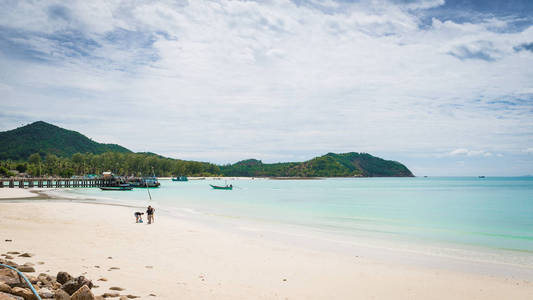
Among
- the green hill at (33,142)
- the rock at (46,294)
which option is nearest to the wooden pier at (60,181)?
the rock at (46,294)

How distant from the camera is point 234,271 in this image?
33.1ft

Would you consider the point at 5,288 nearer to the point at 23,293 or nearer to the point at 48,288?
the point at 23,293

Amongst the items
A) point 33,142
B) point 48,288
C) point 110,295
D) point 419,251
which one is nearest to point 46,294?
point 48,288

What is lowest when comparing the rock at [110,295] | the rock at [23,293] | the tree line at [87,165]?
the rock at [110,295]

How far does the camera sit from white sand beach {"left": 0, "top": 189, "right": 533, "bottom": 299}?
325 inches

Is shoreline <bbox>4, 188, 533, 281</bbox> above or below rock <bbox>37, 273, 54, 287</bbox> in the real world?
below

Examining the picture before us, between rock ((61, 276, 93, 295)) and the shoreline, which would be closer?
rock ((61, 276, 93, 295))

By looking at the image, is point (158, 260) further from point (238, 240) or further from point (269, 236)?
point (269, 236)

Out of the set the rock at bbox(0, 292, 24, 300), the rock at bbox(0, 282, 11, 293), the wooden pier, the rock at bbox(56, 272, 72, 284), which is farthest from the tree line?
the rock at bbox(0, 292, 24, 300)

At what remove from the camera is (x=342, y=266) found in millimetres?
11328

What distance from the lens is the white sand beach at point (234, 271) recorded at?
8.26 metres

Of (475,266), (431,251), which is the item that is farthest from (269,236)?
(475,266)

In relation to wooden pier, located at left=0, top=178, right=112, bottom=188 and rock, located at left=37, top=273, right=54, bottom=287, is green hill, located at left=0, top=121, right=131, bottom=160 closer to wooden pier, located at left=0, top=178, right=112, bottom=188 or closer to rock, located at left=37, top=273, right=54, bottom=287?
wooden pier, located at left=0, top=178, right=112, bottom=188

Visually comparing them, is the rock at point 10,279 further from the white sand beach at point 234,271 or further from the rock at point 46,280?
the white sand beach at point 234,271
